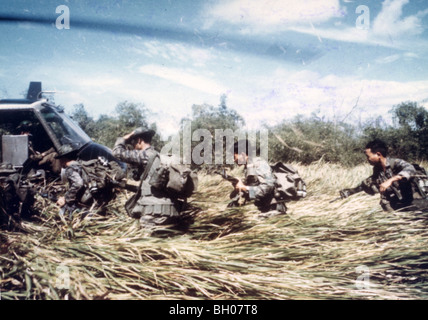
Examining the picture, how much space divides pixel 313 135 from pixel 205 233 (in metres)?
6.50

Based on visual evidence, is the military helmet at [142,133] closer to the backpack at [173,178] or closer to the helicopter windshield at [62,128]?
the backpack at [173,178]

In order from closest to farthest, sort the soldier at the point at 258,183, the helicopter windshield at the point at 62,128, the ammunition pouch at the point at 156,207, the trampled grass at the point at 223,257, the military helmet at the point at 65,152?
the trampled grass at the point at 223,257, the ammunition pouch at the point at 156,207, the soldier at the point at 258,183, the military helmet at the point at 65,152, the helicopter windshield at the point at 62,128

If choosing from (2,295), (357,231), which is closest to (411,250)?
(357,231)

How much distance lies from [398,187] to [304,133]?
17.9 ft

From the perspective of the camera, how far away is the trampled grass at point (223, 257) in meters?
2.03

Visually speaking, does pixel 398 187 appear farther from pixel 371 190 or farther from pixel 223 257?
pixel 223 257

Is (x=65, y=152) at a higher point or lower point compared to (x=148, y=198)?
higher

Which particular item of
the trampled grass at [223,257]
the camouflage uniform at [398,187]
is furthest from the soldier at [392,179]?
the trampled grass at [223,257]

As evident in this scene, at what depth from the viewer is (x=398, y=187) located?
3145 mm

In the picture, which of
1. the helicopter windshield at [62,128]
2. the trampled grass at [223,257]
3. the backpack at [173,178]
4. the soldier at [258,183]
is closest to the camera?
the trampled grass at [223,257]

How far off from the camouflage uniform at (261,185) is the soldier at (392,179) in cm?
132

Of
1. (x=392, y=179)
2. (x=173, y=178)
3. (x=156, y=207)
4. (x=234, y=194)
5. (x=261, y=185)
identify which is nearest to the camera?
(x=173, y=178)

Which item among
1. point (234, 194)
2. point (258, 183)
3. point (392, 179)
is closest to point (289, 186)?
point (258, 183)

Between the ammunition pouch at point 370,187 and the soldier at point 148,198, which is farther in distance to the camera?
the ammunition pouch at point 370,187
